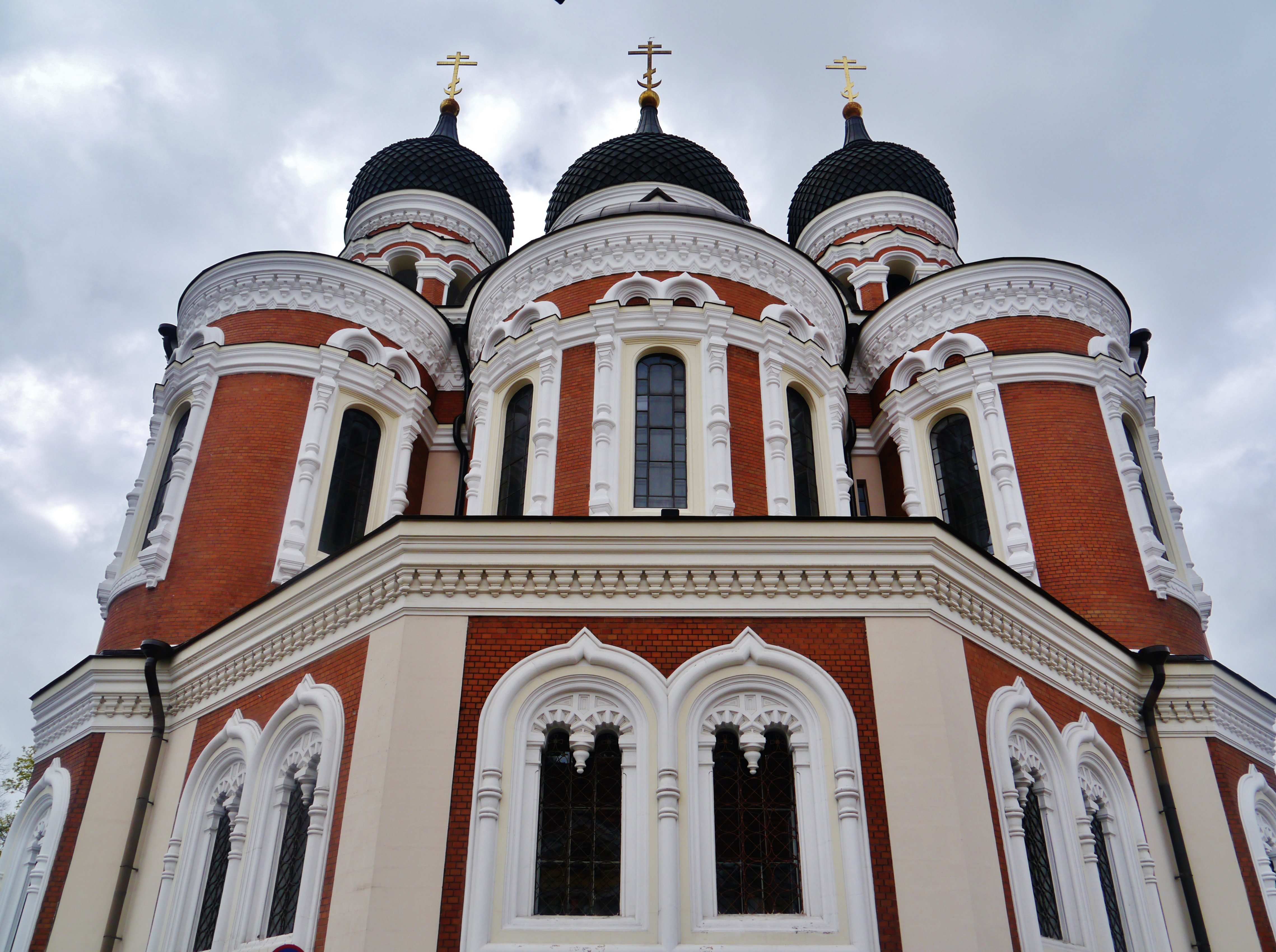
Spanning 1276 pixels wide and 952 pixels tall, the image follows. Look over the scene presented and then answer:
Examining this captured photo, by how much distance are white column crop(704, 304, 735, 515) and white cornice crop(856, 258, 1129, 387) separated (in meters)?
3.64

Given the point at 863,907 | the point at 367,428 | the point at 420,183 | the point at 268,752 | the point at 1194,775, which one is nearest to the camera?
the point at 863,907

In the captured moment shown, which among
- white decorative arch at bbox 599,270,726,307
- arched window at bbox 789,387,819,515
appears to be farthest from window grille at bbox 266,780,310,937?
white decorative arch at bbox 599,270,726,307

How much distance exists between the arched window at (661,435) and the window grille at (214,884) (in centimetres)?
548

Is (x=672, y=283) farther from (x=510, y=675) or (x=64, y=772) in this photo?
(x=64, y=772)

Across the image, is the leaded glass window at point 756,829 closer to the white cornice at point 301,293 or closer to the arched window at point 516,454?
the arched window at point 516,454

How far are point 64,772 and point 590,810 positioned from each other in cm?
681

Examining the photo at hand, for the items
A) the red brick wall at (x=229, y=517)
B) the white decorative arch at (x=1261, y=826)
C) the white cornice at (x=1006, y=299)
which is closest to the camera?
the white decorative arch at (x=1261, y=826)

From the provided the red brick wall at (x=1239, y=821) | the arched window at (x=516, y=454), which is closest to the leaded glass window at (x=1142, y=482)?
the red brick wall at (x=1239, y=821)

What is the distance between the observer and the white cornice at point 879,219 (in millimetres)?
22453

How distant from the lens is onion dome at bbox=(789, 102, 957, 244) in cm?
2295

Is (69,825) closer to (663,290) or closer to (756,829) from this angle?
(756,829)

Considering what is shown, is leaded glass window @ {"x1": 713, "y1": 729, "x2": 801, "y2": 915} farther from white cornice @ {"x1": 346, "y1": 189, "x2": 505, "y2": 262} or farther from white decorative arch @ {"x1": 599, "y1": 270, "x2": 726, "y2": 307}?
white cornice @ {"x1": 346, "y1": 189, "x2": 505, "y2": 262}

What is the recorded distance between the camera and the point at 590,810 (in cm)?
842

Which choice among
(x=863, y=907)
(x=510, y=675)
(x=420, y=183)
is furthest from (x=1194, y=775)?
(x=420, y=183)
